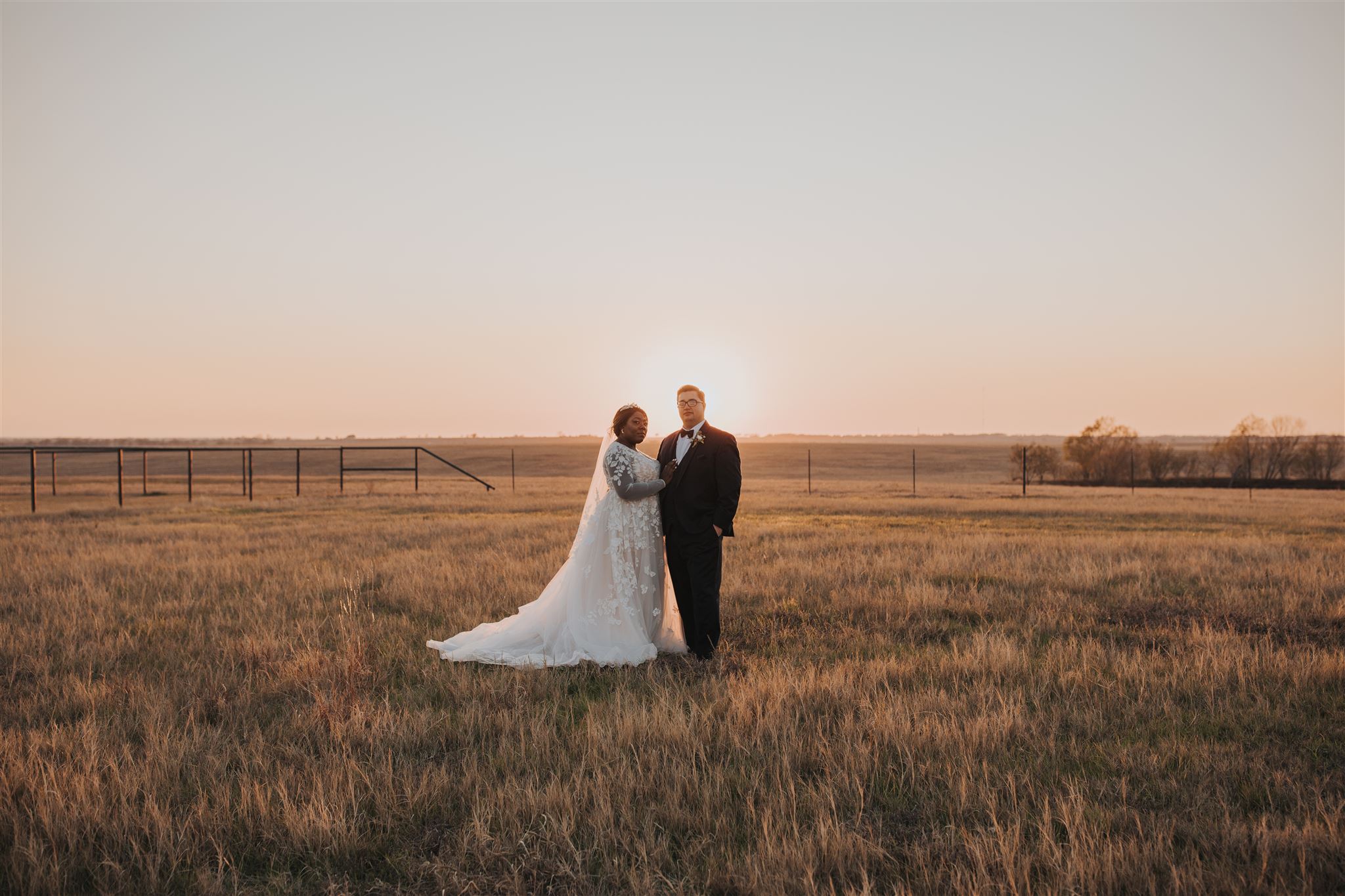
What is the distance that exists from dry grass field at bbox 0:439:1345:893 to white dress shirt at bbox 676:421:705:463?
204cm

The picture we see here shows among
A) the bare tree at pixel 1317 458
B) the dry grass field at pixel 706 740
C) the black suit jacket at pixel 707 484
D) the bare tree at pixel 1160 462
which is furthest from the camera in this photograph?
the bare tree at pixel 1160 462

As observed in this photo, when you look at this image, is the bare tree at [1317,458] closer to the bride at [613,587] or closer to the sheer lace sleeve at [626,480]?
the bride at [613,587]

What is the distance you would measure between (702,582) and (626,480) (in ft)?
4.11

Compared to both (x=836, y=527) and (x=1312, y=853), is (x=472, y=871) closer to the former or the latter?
(x=1312, y=853)

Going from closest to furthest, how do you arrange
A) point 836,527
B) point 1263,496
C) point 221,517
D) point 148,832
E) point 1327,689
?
point 148,832 → point 1327,689 → point 836,527 → point 221,517 → point 1263,496

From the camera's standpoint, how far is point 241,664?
6.87 metres

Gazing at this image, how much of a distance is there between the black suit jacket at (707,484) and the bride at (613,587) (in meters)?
0.26

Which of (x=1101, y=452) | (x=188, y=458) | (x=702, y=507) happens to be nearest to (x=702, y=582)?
(x=702, y=507)

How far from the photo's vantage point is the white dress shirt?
736 centimetres

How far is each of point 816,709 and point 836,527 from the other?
44.4 ft

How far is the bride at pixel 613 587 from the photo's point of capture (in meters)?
7.19

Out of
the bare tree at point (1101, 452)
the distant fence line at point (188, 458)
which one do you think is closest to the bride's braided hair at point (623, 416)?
the distant fence line at point (188, 458)

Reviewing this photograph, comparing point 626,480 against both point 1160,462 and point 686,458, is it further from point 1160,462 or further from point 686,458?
point 1160,462

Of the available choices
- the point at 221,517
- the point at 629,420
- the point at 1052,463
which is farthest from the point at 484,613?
the point at 1052,463
